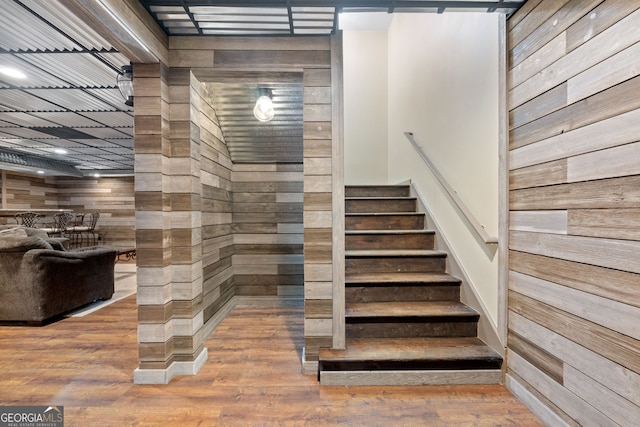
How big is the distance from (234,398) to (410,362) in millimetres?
1123

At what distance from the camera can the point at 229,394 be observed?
72.1 inches

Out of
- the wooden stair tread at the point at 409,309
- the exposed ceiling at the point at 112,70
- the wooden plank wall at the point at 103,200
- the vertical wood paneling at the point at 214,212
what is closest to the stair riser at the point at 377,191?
the exposed ceiling at the point at 112,70

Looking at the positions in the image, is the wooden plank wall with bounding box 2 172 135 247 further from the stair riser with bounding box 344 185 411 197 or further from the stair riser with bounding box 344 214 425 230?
the stair riser with bounding box 344 214 425 230

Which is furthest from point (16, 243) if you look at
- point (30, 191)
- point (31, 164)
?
point (30, 191)

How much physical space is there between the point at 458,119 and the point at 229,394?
105 inches

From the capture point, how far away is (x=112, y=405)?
175 centimetres

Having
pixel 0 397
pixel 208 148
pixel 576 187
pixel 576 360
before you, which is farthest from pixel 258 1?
pixel 0 397

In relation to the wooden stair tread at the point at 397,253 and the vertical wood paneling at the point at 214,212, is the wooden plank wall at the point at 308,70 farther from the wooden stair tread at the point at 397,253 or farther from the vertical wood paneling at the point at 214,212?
the wooden stair tread at the point at 397,253

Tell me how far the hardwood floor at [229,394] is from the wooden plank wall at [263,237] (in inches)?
40.0

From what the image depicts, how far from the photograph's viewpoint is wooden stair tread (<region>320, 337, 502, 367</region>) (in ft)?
6.30

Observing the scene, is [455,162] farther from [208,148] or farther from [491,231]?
[208,148]

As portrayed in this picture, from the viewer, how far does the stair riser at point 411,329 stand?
2178 millimetres

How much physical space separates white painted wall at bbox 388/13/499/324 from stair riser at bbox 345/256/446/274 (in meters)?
0.24

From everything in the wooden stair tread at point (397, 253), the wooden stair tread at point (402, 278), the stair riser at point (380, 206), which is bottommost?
the wooden stair tread at point (402, 278)
